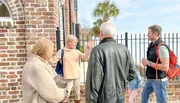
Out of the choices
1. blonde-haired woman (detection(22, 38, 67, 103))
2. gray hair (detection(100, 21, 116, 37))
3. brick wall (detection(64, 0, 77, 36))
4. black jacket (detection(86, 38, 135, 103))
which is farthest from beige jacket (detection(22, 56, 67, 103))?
brick wall (detection(64, 0, 77, 36))

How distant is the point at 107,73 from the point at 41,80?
34.3 inches

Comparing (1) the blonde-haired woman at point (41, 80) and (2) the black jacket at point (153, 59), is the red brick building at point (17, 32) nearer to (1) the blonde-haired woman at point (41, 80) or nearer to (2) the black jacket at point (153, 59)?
(2) the black jacket at point (153, 59)

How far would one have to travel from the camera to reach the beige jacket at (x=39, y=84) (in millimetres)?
2213

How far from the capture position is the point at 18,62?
16.8 feet

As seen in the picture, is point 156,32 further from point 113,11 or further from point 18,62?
point 113,11

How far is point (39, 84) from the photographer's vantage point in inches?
86.9

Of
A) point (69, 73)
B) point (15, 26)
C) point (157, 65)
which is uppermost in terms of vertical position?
point (15, 26)

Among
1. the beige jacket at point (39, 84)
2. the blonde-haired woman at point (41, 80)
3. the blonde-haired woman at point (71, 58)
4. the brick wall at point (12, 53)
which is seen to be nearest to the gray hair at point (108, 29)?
the blonde-haired woman at point (41, 80)

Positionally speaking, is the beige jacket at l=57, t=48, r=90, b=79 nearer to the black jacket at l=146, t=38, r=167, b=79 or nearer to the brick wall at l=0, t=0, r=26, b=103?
the brick wall at l=0, t=0, r=26, b=103

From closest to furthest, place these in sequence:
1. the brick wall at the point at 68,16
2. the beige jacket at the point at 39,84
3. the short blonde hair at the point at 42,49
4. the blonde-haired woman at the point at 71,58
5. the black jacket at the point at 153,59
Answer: the beige jacket at the point at 39,84, the short blonde hair at the point at 42,49, the black jacket at the point at 153,59, the blonde-haired woman at the point at 71,58, the brick wall at the point at 68,16

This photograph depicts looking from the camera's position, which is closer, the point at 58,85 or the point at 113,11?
the point at 58,85

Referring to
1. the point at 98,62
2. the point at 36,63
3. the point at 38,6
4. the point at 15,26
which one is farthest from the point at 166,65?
the point at 15,26

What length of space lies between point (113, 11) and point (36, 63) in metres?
24.4

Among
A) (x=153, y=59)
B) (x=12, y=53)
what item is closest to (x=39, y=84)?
(x=153, y=59)
